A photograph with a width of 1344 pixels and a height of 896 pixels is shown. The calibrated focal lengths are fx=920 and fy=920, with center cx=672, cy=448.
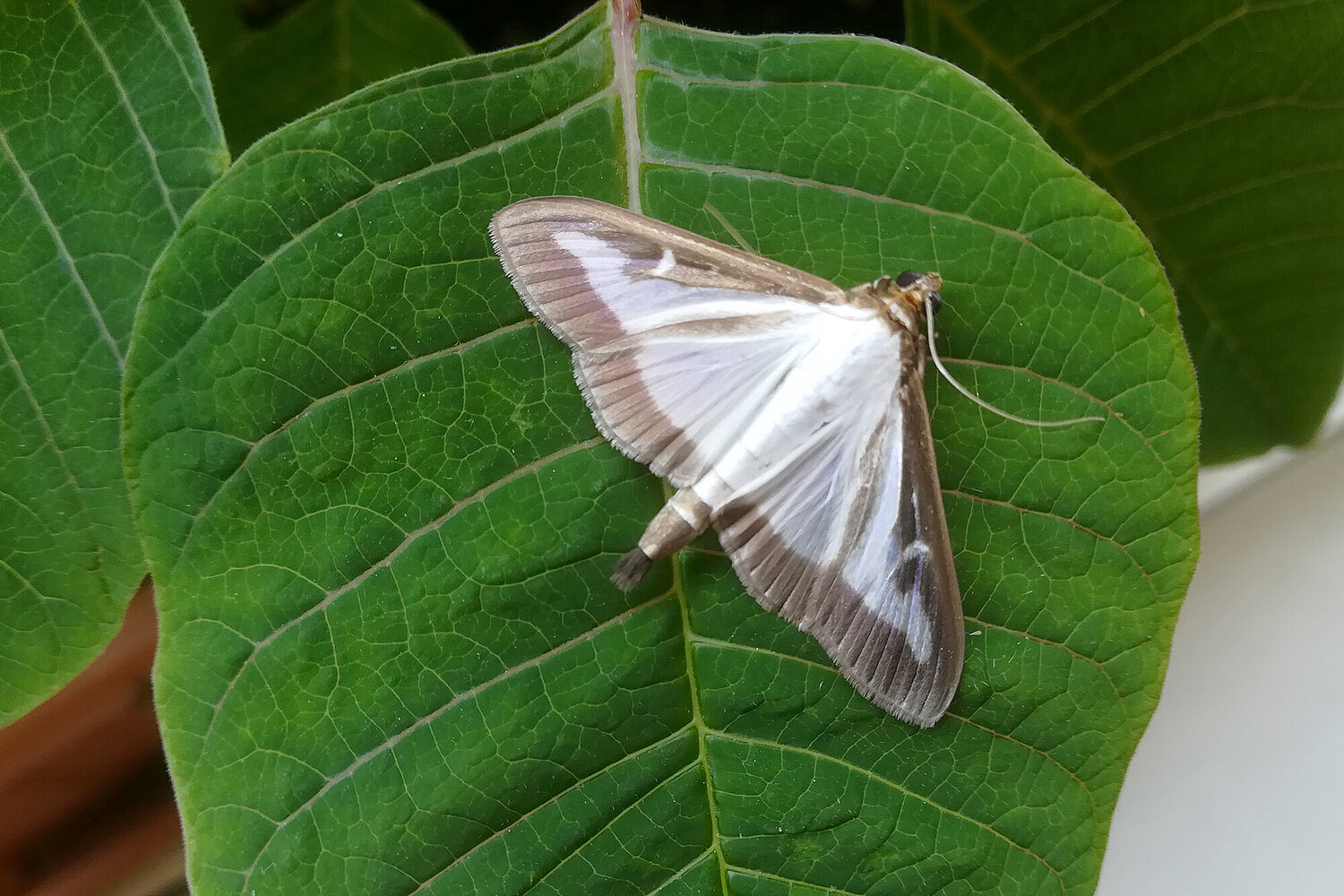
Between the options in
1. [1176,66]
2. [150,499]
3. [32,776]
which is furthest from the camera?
[32,776]

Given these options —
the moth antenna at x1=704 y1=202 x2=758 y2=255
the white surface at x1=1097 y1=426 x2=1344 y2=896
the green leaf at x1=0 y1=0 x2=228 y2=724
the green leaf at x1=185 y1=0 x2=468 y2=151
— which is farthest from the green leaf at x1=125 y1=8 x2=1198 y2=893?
the white surface at x1=1097 y1=426 x2=1344 y2=896

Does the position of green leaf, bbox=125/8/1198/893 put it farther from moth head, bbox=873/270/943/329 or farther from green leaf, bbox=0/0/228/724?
green leaf, bbox=0/0/228/724

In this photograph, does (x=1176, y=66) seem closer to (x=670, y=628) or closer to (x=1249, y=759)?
(x=670, y=628)

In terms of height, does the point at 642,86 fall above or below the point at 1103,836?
above

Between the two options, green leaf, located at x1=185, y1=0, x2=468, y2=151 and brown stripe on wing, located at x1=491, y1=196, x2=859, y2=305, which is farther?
green leaf, located at x1=185, y1=0, x2=468, y2=151

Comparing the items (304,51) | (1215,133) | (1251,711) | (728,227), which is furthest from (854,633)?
(1251,711)

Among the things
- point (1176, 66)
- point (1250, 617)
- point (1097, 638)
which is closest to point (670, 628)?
point (1097, 638)

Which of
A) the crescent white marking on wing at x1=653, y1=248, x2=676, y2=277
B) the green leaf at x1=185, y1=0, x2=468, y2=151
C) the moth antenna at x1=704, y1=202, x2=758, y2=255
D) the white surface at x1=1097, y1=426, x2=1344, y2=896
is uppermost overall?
the green leaf at x1=185, y1=0, x2=468, y2=151
